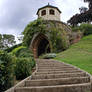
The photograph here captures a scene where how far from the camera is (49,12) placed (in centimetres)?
1698

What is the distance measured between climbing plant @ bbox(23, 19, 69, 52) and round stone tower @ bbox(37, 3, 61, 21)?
2.00m

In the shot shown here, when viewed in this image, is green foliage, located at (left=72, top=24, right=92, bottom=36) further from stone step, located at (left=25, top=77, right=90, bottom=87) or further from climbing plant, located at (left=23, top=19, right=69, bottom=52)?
stone step, located at (left=25, top=77, right=90, bottom=87)

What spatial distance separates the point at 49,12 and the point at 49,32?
13.8 ft

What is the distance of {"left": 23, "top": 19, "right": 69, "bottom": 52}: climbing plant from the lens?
46.1 feet

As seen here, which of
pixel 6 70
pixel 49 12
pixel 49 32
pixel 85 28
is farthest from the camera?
pixel 85 28

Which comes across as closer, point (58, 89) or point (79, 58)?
point (58, 89)

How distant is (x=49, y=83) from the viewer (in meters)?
3.54

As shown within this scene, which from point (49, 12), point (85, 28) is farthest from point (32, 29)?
point (85, 28)

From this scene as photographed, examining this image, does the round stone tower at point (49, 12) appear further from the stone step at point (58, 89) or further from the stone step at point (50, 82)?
the stone step at point (58, 89)

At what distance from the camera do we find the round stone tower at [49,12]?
16.6 m

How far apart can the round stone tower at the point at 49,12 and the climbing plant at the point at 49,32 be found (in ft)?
6.58

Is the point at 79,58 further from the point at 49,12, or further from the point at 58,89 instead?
the point at 49,12

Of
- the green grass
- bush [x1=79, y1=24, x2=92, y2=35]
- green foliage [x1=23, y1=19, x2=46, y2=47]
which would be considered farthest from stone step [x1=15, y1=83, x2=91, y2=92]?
bush [x1=79, y1=24, x2=92, y2=35]

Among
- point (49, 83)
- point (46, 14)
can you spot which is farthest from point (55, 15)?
point (49, 83)
